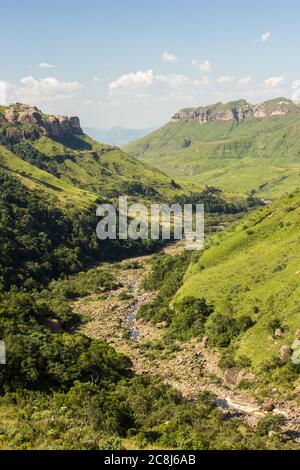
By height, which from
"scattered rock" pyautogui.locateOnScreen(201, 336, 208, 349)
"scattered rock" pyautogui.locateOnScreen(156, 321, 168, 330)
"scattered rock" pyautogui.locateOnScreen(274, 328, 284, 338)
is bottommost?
"scattered rock" pyautogui.locateOnScreen(156, 321, 168, 330)

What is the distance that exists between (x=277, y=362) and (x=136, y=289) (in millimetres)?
73171

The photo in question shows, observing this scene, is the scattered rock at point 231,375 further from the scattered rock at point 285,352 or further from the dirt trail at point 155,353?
the scattered rock at point 285,352

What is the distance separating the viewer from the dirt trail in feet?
225

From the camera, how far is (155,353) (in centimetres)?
9012

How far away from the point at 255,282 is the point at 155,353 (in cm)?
2646

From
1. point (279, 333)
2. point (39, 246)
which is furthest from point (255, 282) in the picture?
point (39, 246)

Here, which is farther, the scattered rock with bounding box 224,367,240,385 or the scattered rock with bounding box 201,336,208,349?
the scattered rock with bounding box 201,336,208,349

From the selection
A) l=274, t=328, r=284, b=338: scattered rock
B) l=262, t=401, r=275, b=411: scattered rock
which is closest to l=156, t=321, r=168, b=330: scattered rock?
l=274, t=328, r=284, b=338: scattered rock

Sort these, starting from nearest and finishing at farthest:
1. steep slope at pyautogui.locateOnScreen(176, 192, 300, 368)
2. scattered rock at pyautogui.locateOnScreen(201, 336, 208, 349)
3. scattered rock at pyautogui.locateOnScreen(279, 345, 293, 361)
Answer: scattered rock at pyautogui.locateOnScreen(279, 345, 293, 361)
steep slope at pyautogui.locateOnScreen(176, 192, 300, 368)
scattered rock at pyautogui.locateOnScreen(201, 336, 208, 349)

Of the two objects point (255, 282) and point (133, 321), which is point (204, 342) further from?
point (133, 321)

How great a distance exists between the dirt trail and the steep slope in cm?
582

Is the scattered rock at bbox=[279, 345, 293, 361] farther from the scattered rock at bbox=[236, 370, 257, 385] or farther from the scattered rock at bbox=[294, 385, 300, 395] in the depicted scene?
the scattered rock at bbox=[294, 385, 300, 395]

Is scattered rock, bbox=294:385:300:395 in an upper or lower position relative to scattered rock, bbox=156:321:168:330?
upper

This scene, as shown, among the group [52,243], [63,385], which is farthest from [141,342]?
[52,243]
